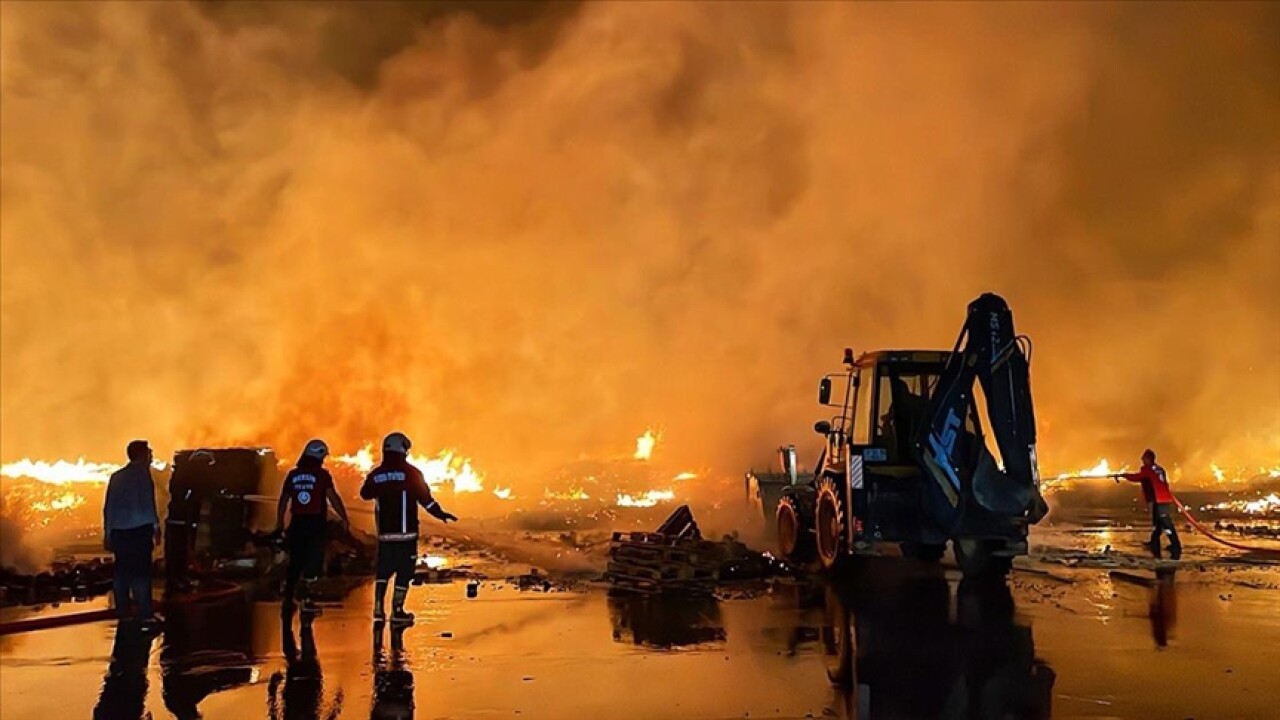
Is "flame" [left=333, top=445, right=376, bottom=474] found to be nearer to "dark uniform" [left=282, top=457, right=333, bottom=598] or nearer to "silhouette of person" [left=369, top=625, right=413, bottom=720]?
"dark uniform" [left=282, top=457, right=333, bottom=598]

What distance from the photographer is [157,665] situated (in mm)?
7973

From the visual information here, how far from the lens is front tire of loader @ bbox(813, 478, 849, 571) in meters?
13.7

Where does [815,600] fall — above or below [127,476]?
below

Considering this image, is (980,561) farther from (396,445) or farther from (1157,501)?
(396,445)

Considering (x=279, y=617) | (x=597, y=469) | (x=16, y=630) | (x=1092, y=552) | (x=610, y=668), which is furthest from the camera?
(x=597, y=469)

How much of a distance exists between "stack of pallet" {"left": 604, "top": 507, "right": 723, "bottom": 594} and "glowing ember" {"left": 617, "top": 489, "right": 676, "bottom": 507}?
17667mm

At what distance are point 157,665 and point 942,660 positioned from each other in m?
6.31

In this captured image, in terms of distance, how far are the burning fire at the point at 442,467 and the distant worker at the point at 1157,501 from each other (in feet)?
59.4

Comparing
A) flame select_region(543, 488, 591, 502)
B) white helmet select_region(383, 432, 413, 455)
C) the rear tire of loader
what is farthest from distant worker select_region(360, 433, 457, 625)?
flame select_region(543, 488, 591, 502)

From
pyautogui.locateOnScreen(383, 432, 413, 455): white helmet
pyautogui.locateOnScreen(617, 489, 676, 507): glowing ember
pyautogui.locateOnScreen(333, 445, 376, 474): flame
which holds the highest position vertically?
pyautogui.locateOnScreen(333, 445, 376, 474): flame

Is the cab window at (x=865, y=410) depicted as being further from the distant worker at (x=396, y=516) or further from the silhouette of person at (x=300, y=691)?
the silhouette of person at (x=300, y=691)

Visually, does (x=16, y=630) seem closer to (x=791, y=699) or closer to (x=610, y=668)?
(x=610, y=668)

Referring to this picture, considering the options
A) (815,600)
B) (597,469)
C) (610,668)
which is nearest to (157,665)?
(610,668)

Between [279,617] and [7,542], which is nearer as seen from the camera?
[279,617]
